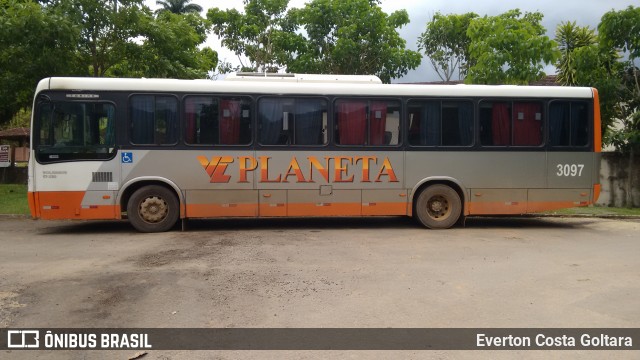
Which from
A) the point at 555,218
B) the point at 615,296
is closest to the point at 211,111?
the point at 615,296

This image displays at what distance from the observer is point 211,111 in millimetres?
10844

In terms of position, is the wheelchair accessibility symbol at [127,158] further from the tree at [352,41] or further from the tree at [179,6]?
the tree at [179,6]

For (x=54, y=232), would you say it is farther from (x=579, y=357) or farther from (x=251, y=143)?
(x=579, y=357)

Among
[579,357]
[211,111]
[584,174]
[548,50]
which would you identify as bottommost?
[579,357]

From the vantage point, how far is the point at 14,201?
15.8m

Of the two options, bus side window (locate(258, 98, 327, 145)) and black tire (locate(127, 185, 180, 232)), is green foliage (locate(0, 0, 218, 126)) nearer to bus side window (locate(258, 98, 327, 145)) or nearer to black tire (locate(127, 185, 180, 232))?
black tire (locate(127, 185, 180, 232))

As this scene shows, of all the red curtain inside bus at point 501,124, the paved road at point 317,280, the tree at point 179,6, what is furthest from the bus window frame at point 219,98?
the tree at point 179,6

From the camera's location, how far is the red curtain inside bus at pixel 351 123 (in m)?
11.2

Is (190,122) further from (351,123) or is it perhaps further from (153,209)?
(351,123)

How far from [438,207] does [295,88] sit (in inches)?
155

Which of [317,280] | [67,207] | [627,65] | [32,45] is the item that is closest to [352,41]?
[627,65]

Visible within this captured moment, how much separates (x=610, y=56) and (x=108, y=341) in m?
16.8

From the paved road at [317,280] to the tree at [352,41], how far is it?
37.9 feet

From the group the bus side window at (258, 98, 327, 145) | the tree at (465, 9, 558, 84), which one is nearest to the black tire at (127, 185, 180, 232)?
the bus side window at (258, 98, 327, 145)
